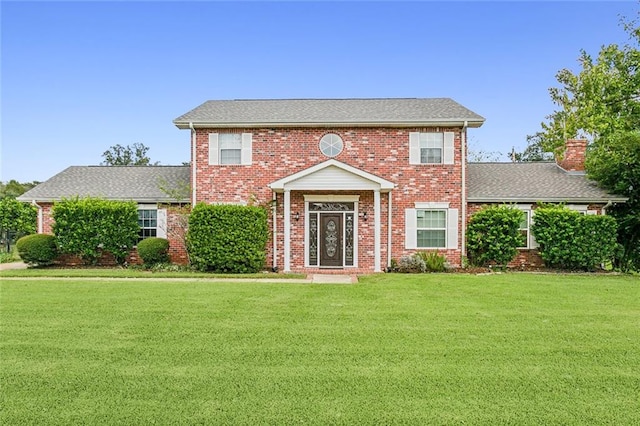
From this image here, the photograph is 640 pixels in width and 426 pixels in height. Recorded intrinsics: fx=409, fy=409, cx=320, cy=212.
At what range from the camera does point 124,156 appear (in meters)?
61.7

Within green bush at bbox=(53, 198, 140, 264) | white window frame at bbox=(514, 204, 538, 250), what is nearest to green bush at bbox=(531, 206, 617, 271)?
white window frame at bbox=(514, 204, 538, 250)

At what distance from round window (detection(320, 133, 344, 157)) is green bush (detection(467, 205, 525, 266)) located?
5.77 m

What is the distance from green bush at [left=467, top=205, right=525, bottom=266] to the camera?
14.8m

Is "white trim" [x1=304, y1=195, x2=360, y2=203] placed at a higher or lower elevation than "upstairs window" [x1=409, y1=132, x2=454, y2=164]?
lower

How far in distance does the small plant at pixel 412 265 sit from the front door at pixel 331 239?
228cm

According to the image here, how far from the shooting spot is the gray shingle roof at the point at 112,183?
16.9 m

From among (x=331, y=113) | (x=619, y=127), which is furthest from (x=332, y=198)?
(x=619, y=127)

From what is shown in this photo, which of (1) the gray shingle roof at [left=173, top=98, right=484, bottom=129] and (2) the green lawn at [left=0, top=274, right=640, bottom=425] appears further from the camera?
(1) the gray shingle roof at [left=173, top=98, right=484, bottom=129]

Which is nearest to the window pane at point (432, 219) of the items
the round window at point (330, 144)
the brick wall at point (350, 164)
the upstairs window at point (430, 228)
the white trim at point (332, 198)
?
the upstairs window at point (430, 228)

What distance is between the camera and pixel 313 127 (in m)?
15.7

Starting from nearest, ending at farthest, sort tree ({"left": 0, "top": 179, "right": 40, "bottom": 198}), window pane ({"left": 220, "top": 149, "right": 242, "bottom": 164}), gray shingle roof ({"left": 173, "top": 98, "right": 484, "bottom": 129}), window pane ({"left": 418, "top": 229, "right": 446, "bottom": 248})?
1. gray shingle roof ({"left": 173, "top": 98, "right": 484, "bottom": 129})
2. window pane ({"left": 418, "top": 229, "right": 446, "bottom": 248})
3. window pane ({"left": 220, "top": 149, "right": 242, "bottom": 164})
4. tree ({"left": 0, "top": 179, "right": 40, "bottom": 198})

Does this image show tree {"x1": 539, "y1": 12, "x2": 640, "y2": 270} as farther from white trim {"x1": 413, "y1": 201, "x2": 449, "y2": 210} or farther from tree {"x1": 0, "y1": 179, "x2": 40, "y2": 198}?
tree {"x1": 0, "y1": 179, "x2": 40, "y2": 198}

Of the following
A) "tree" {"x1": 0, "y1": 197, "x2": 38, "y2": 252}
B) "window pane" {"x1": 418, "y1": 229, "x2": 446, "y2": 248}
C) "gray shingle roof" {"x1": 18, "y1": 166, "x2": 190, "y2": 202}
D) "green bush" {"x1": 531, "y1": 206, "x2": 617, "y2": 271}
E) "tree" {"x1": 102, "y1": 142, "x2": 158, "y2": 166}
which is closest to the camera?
"green bush" {"x1": 531, "y1": 206, "x2": 617, "y2": 271}

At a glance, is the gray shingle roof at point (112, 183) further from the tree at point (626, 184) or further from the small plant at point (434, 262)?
the tree at point (626, 184)
